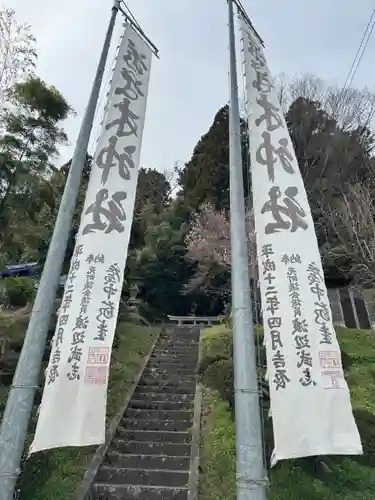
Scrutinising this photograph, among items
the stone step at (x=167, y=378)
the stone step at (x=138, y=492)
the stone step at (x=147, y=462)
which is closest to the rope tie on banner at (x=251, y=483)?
the stone step at (x=138, y=492)

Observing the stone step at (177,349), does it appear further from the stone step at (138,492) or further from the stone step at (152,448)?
the stone step at (138,492)

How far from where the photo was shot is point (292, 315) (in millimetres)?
3965

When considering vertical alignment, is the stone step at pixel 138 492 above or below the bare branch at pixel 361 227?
below

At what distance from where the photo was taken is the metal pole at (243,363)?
134 inches

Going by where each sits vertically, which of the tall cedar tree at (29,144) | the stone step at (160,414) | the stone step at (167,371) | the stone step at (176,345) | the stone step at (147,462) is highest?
the tall cedar tree at (29,144)

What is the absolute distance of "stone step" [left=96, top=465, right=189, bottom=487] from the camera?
18.1 ft

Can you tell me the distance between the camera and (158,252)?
20.9 meters

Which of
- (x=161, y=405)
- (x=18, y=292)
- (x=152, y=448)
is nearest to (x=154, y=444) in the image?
(x=152, y=448)

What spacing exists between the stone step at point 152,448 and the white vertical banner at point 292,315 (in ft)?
10.4

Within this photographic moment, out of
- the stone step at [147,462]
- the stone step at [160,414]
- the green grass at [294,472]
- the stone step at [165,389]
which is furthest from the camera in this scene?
the stone step at [165,389]

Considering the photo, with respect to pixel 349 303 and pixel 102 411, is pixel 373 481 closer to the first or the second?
pixel 102 411

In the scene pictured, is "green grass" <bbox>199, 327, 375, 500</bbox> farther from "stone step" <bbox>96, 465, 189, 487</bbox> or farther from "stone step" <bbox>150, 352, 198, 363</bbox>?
"stone step" <bbox>150, 352, 198, 363</bbox>

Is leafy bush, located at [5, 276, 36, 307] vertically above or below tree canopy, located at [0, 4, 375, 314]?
below

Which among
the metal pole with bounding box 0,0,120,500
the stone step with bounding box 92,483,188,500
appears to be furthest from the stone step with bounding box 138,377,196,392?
the metal pole with bounding box 0,0,120,500
